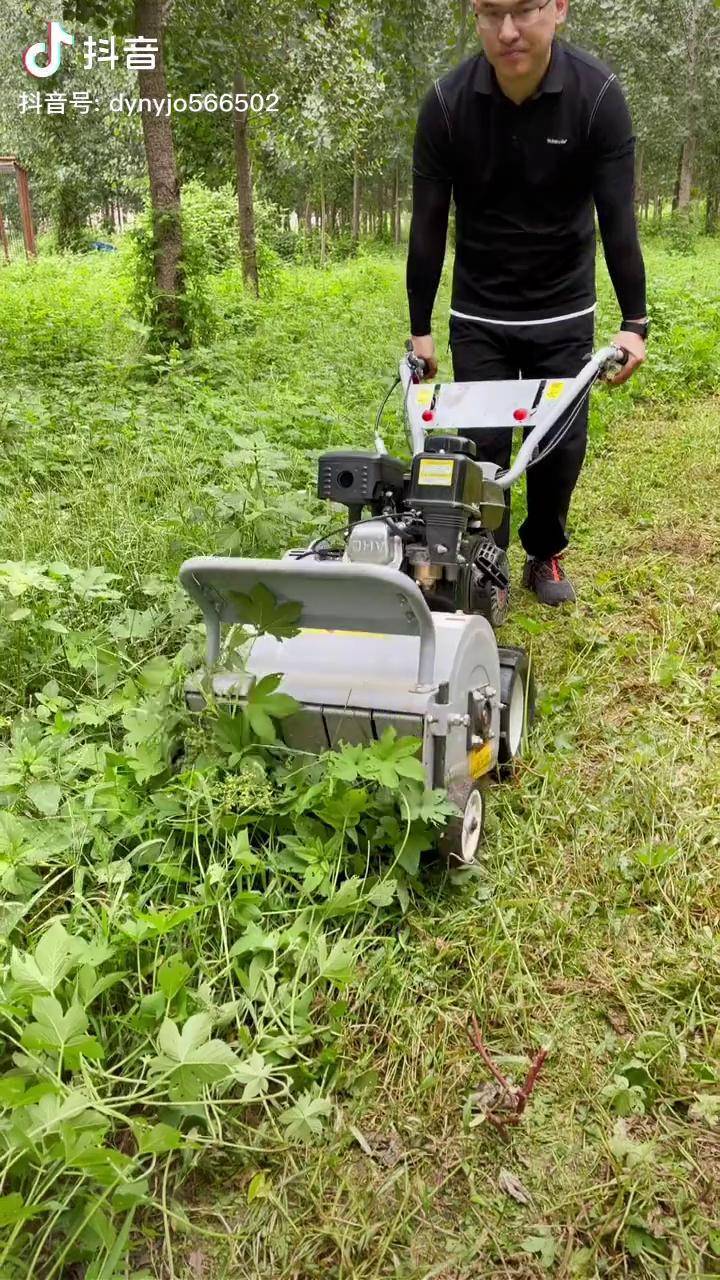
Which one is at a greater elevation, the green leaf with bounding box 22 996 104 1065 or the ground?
the green leaf with bounding box 22 996 104 1065

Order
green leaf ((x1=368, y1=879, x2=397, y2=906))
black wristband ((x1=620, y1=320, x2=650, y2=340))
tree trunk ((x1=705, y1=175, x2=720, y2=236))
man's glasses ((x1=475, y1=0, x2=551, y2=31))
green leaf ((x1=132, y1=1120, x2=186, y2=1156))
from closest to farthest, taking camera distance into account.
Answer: green leaf ((x1=132, y1=1120, x2=186, y2=1156))
green leaf ((x1=368, y1=879, x2=397, y2=906))
man's glasses ((x1=475, y1=0, x2=551, y2=31))
black wristband ((x1=620, y1=320, x2=650, y2=340))
tree trunk ((x1=705, y1=175, x2=720, y2=236))

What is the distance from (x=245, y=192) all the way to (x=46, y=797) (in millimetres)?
10371

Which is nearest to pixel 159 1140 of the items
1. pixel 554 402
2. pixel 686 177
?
pixel 554 402

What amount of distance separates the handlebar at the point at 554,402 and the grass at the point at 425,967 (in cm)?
51

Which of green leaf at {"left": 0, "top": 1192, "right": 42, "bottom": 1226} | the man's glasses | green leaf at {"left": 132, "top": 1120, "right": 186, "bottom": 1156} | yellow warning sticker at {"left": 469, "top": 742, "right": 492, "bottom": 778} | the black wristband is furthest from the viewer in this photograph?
the black wristband

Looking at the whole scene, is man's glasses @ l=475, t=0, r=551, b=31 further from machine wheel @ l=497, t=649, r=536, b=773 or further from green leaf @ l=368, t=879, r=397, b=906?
green leaf @ l=368, t=879, r=397, b=906

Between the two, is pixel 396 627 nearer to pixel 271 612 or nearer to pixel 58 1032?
pixel 271 612

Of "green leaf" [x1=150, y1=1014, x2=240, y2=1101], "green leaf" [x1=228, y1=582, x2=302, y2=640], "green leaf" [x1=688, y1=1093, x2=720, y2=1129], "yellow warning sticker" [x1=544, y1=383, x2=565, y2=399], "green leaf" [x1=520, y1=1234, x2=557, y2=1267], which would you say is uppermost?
"yellow warning sticker" [x1=544, y1=383, x2=565, y2=399]

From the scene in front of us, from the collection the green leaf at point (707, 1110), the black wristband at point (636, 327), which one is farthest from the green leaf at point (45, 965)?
the black wristband at point (636, 327)

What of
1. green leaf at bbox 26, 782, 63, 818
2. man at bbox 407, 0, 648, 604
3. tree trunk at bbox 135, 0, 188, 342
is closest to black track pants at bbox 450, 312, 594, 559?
man at bbox 407, 0, 648, 604

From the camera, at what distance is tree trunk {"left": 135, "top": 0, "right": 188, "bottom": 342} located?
6609mm

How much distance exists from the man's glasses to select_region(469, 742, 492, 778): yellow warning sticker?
179 centimetres

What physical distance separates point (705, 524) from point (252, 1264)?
11.5 feet

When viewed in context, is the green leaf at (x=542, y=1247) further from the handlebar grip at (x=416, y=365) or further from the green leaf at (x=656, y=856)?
the handlebar grip at (x=416, y=365)
